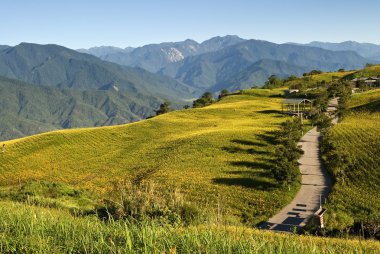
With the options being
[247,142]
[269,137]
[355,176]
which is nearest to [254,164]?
[247,142]

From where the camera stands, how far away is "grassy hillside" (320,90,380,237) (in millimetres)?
33522

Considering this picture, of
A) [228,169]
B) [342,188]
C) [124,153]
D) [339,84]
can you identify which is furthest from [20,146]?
[339,84]

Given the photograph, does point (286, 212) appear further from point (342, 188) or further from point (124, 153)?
point (124, 153)

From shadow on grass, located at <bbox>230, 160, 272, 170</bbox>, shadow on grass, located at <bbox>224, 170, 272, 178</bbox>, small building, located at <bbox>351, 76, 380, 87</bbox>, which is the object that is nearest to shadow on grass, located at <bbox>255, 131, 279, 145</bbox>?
shadow on grass, located at <bbox>230, 160, 272, 170</bbox>

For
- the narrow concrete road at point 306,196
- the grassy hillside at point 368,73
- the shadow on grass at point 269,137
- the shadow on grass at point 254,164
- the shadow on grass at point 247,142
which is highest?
the grassy hillside at point 368,73

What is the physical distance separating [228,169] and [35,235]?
4828 cm

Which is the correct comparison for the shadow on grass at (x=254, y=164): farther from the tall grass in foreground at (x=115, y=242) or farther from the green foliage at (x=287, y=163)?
the tall grass in foreground at (x=115, y=242)

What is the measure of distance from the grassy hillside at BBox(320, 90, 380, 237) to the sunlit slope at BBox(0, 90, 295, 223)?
20.9 ft

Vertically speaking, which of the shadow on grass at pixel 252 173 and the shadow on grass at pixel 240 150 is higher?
the shadow on grass at pixel 240 150

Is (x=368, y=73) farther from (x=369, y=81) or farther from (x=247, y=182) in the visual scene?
(x=247, y=182)

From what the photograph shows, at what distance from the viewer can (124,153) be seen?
230 ft

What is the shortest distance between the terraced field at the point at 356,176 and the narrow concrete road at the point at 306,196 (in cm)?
158

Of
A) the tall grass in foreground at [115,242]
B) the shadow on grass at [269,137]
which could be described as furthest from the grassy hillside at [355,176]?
the tall grass in foreground at [115,242]

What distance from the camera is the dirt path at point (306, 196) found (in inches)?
1387
